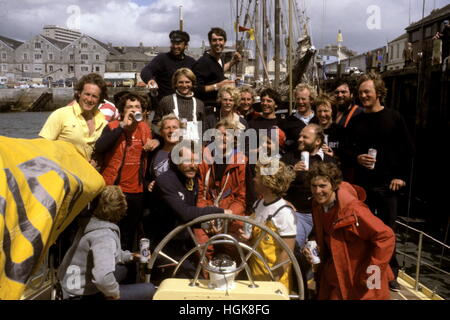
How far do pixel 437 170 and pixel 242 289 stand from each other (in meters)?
15.4

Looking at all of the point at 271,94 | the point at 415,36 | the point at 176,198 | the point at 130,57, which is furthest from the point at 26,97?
the point at 176,198

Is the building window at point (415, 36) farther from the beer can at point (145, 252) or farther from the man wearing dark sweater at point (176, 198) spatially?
the beer can at point (145, 252)

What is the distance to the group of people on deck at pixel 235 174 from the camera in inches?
128

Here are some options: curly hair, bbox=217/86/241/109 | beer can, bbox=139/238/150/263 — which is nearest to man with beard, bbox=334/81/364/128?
curly hair, bbox=217/86/241/109

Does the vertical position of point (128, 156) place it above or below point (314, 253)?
above

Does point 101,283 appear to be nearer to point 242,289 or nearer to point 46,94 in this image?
point 242,289

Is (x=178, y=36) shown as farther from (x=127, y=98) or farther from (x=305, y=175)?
(x=305, y=175)

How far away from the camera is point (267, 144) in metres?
4.79

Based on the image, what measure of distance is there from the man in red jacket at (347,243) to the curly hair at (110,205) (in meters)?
1.46

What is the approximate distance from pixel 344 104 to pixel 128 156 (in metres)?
2.79

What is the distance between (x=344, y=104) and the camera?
548cm

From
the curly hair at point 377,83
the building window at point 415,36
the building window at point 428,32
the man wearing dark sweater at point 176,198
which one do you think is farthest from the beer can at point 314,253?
the building window at point 415,36

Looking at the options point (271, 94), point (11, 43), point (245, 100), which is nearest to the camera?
point (271, 94)
